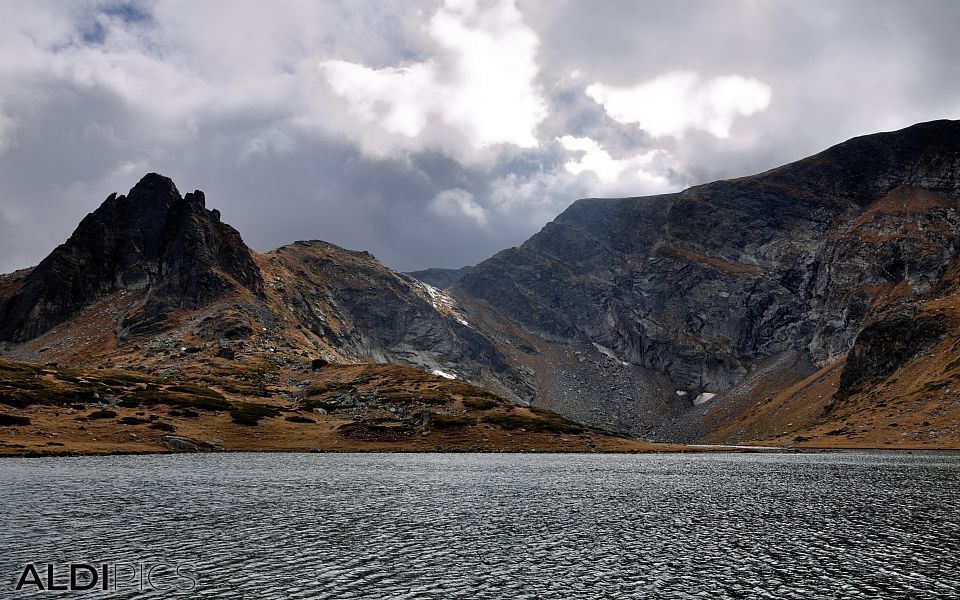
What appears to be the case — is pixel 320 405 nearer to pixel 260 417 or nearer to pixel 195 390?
pixel 260 417

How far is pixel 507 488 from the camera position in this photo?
64625 millimetres

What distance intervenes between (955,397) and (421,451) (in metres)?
159

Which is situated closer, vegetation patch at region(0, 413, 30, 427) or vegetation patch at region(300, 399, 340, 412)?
vegetation patch at region(0, 413, 30, 427)

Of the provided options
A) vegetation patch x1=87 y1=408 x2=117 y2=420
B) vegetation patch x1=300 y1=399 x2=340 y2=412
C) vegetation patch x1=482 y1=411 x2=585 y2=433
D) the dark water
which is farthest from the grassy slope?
the dark water

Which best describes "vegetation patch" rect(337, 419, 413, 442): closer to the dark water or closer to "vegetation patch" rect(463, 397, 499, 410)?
"vegetation patch" rect(463, 397, 499, 410)

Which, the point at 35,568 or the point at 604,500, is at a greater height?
the point at 35,568

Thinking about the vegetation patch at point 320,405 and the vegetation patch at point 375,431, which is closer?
the vegetation patch at point 375,431

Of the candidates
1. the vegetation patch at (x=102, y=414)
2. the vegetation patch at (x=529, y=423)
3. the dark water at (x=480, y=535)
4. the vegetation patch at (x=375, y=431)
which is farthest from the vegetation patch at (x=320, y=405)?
the dark water at (x=480, y=535)

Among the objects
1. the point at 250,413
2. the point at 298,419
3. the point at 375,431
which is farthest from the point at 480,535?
the point at 250,413

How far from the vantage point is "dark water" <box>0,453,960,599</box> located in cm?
2728

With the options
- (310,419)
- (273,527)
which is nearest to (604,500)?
(273,527)

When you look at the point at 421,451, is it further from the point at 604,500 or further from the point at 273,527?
the point at 273,527

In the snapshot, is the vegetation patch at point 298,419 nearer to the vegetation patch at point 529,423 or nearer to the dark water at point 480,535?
the vegetation patch at point 529,423

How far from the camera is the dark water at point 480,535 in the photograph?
89.5 feet
